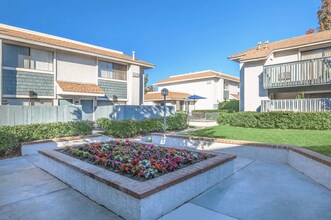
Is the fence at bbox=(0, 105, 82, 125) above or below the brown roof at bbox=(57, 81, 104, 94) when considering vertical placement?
below

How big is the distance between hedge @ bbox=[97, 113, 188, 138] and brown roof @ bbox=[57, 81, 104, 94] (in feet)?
11.6

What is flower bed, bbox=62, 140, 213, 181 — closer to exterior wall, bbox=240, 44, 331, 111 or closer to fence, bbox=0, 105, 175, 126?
fence, bbox=0, 105, 175, 126

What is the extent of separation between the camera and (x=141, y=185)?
3.66 m

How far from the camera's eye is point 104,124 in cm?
1321

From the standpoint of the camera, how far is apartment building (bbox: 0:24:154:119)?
1327cm

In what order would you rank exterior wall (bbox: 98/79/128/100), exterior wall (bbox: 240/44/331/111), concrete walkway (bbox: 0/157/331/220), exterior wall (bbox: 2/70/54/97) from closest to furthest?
1. concrete walkway (bbox: 0/157/331/220)
2. exterior wall (bbox: 2/70/54/97)
3. exterior wall (bbox: 240/44/331/111)
4. exterior wall (bbox: 98/79/128/100)

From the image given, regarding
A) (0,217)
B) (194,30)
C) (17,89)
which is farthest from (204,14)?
(0,217)

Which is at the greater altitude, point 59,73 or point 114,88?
point 59,73

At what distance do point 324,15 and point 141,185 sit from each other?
115ft

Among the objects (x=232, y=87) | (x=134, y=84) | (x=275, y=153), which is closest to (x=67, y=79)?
(x=134, y=84)

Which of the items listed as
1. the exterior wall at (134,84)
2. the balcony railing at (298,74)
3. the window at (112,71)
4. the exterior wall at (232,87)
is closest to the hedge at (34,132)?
the window at (112,71)

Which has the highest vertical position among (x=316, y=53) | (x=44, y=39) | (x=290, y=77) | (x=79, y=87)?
(x=44, y=39)

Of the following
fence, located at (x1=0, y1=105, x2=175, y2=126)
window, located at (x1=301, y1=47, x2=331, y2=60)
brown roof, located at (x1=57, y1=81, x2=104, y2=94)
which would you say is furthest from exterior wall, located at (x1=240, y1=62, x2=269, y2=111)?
brown roof, located at (x1=57, y1=81, x2=104, y2=94)

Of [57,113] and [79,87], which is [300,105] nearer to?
[57,113]
